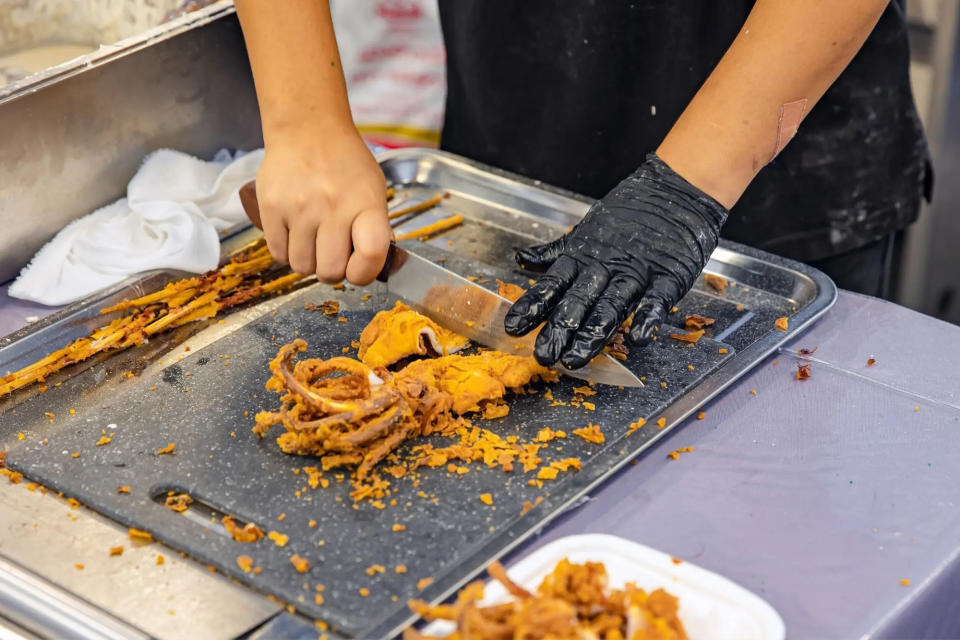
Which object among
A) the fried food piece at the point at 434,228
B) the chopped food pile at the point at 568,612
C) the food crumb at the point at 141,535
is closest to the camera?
the chopped food pile at the point at 568,612

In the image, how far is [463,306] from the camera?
1.67 m

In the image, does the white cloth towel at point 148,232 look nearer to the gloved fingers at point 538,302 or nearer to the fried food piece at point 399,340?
the fried food piece at point 399,340

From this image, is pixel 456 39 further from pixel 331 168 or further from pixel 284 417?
pixel 284 417

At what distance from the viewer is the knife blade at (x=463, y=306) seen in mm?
1562

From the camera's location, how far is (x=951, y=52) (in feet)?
10.4

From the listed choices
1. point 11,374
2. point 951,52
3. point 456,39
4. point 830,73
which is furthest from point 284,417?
point 951,52

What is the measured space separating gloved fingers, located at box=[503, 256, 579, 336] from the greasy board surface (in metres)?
0.11

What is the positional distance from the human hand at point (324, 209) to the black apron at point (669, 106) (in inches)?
23.9

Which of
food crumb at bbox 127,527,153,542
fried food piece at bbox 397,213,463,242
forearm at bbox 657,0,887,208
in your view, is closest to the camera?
food crumb at bbox 127,527,153,542

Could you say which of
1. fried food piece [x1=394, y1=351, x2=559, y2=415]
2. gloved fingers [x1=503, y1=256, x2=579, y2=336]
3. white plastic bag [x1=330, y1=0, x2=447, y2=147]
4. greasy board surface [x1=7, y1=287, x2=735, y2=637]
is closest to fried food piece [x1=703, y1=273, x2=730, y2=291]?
greasy board surface [x1=7, y1=287, x2=735, y2=637]

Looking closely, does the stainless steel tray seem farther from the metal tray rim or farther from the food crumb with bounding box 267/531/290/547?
the food crumb with bounding box 267/531/290/547

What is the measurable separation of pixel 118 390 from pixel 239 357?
0.65 feet

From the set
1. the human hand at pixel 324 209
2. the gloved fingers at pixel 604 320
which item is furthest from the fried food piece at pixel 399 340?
the gloved fingers at pixel 604 320

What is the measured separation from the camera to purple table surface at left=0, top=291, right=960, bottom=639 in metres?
1.22
